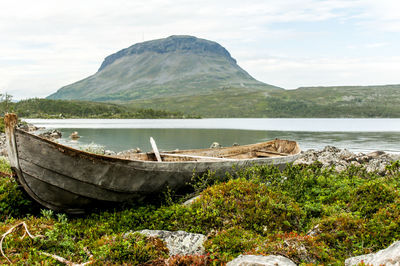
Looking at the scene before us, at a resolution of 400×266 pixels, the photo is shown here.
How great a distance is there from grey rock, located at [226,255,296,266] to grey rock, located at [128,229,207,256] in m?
1.35

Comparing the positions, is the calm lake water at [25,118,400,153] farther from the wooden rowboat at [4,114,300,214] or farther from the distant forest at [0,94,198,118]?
the distant forest at [0,94,198,118]

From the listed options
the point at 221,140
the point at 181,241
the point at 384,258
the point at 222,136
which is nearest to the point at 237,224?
the point at 181,241

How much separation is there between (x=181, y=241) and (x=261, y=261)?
2274 mm

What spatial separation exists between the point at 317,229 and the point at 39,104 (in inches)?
6578

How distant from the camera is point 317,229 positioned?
270 inches

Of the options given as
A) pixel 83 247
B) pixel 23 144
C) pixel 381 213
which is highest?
pixel 23 144

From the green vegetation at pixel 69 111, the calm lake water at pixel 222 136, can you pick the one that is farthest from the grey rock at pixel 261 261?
the green vegetation at pixel 69 111

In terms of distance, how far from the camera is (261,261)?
4980 mm

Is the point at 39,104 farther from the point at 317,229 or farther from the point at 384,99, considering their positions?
the point at 384,99

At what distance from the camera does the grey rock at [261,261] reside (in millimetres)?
4906

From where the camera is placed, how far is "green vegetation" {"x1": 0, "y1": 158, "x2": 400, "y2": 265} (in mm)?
5949

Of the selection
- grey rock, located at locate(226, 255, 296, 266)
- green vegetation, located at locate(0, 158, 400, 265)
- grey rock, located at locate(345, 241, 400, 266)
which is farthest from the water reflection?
grey rock, located at locate(345, 241, 400, 266)

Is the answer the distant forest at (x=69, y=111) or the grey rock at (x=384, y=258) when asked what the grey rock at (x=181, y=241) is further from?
the distant forest at (x=69, y=111)

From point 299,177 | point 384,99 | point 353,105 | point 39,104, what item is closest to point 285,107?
point 353,105
